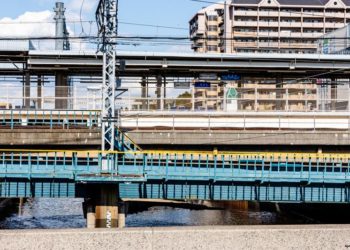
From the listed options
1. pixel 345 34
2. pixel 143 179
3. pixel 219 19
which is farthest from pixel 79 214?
pixel 219 19

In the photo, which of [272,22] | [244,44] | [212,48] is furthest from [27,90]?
[272,22]

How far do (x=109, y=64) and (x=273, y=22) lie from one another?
94.3 m

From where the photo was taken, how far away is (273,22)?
387 feet

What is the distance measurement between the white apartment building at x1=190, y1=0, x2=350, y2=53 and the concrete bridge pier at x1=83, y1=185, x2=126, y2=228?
89.0m

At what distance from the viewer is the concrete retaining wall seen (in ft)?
48.6

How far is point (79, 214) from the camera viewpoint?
38.0 m

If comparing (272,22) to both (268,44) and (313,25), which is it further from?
(313,25)

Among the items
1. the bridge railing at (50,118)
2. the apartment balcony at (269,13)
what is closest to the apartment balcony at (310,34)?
the apartment balcony at (269,13)

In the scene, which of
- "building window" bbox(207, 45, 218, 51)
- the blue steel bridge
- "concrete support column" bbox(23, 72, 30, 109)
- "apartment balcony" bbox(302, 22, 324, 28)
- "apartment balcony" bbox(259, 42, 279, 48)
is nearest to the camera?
the blue steel bridge

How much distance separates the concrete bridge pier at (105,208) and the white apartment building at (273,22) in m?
89.0

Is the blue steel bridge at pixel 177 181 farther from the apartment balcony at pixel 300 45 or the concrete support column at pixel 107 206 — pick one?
the apartment balcony at pixel 300 45

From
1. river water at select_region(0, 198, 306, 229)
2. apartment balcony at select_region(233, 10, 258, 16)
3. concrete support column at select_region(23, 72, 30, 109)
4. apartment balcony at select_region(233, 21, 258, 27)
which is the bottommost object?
river water at select_region(0, 198, 306, 229)

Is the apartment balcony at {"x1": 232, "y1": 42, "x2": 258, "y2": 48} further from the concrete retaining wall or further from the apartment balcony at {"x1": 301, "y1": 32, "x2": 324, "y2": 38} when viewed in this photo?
the concrete retaining wall

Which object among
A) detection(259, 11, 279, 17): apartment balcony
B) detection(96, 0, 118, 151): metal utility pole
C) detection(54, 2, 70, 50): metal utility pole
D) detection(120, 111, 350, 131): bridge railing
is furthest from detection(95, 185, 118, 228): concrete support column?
detection(259, 11, 279, 17): apartment balcony
